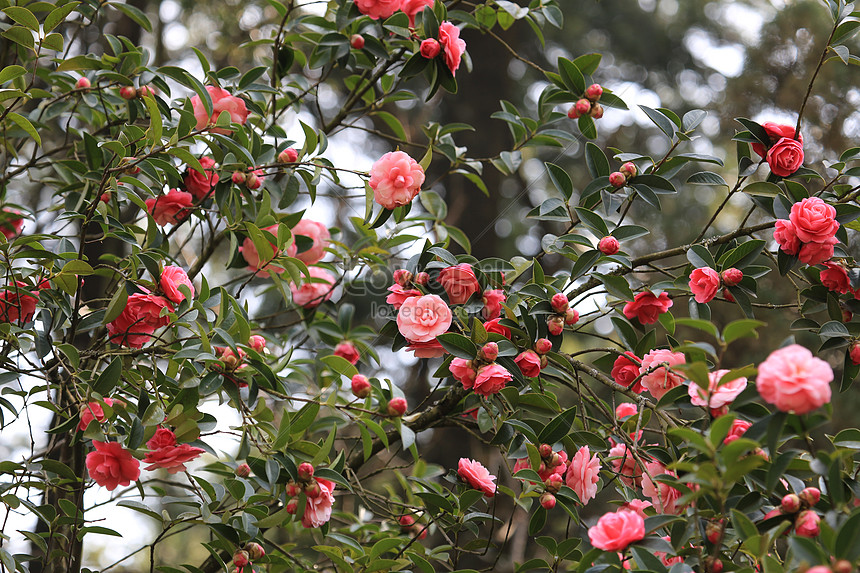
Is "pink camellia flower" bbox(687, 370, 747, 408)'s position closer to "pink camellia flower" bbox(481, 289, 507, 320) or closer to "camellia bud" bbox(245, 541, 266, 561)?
"pink camellia flower" bbox(481, 289, 507, 320)

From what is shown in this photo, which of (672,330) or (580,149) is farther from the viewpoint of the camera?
(580,149)

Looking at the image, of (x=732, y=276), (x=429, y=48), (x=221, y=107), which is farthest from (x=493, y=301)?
(x=221, y=107)

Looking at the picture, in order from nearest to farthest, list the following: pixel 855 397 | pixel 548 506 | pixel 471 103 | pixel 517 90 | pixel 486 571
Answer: pixel 548 506 < pixel 486 571 < pixel 855 397 < pixel 471 103 < pixel 517 90

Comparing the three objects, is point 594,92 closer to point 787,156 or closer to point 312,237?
point 787,156

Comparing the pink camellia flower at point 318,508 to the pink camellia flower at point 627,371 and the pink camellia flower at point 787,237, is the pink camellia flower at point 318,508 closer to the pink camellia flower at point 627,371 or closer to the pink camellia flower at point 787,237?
the pink camellia flower at point 627,371

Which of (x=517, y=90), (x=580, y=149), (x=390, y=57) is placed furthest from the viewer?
(x=580, y=149)

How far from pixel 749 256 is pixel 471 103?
2.91 m

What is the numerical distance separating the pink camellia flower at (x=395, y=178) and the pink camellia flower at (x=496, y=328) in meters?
0.28

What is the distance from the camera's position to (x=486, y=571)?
4.32 ft

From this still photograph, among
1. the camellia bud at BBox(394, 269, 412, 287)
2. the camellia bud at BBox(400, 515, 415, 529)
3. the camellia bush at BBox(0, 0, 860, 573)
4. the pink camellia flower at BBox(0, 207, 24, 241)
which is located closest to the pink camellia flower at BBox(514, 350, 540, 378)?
the camellia bush at BBox(0, 0, 860, 573)

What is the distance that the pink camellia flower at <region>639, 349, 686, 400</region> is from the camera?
1097 millimetres

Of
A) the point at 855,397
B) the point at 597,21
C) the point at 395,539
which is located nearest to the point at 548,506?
the point at 395,539

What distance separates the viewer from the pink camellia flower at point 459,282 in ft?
3.86

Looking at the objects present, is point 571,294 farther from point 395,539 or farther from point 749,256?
point 395,539
